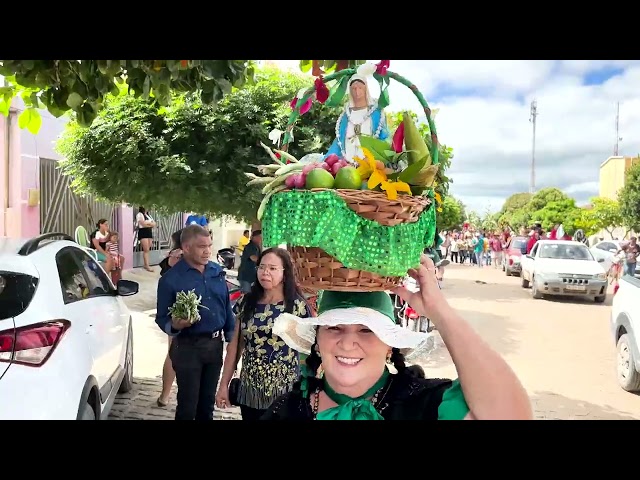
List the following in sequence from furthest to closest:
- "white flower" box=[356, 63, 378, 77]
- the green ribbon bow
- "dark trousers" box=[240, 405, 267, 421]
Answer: "dark trousers" box=[240, 405, 267, 421]
"white flower" box=[356, 63, 378, 77]
the green ribbon bow

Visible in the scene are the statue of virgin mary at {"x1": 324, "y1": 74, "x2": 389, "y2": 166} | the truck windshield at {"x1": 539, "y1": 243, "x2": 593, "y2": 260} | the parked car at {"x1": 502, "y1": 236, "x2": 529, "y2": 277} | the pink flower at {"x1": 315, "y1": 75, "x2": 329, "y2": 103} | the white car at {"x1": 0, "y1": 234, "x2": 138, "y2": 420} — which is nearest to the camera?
the pink flower at {"x1": 315, "y1": 75, "x2": 329, "y2": 103}

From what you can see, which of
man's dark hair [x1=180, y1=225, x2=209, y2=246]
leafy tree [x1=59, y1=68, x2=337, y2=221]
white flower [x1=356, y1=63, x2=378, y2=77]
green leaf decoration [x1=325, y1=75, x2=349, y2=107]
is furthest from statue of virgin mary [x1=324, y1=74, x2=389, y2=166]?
leafy tree [x1=59, y1=68, x2=337, y2=221]

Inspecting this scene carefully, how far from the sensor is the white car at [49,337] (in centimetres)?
295

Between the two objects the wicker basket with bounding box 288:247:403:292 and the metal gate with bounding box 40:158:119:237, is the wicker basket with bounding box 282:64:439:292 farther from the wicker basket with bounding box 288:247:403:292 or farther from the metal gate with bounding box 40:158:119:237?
the metal gate with bounding box 40:158:119:237

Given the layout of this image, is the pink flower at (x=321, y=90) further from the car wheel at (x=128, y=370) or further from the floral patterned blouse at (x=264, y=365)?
the car wheel at (x=128, y=370)

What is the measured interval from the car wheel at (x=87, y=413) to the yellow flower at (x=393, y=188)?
2.55m

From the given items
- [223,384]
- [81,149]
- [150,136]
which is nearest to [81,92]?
[223,384]

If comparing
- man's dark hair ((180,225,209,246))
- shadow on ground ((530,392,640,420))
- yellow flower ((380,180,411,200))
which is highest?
yellow flower ((380,180,411,200))

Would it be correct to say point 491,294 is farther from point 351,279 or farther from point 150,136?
point 351,279

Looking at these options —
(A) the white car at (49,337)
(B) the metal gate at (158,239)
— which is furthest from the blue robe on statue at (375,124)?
(B) the metal gate at (158,239)

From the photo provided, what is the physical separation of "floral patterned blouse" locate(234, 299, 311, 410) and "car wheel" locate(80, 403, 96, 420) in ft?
3.05

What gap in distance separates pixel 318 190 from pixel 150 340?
8089 millimetres

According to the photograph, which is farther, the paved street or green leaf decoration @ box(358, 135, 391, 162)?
the paved street

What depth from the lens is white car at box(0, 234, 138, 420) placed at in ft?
9.69
